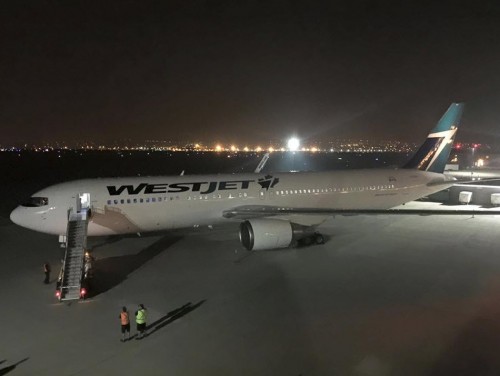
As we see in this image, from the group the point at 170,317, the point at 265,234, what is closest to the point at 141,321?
the point at 170,317

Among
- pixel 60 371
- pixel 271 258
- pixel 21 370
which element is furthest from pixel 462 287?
pixel 21 370

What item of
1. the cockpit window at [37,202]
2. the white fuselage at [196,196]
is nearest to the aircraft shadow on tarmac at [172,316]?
the white fuselage at [196,196]

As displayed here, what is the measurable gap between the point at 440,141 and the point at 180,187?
59.0ft

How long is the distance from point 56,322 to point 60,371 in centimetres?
279

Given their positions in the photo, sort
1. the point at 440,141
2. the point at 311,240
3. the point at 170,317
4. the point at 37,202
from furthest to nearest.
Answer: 1. the point at 440,141
2. the point at 311,240
3. the point at 37,202
4. the point at 170,317

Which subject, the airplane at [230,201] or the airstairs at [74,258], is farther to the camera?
the airplane at [230,201]

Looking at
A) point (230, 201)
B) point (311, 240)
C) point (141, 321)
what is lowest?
point (141, 321)

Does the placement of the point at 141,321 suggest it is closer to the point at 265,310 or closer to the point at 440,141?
the point at 265,310

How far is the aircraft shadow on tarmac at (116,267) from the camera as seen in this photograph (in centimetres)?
1420

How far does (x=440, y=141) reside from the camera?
2620 cm

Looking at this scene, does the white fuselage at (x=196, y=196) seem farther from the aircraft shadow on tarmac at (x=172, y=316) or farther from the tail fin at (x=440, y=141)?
the aircraft shadow on tarmac at (x=172, y=316)

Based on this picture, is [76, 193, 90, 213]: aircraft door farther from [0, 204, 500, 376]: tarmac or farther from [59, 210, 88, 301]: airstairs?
[0, 204, 500, 376]: tarmac

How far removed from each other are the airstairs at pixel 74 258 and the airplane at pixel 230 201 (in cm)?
73

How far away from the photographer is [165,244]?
1984 cm
